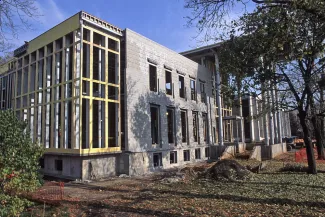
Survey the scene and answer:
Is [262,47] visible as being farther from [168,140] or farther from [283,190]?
[168,140]

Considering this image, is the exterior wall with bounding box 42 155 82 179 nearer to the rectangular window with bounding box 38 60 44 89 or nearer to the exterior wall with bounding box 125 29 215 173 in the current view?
the exterior wall with bounding box 125 29 215 173

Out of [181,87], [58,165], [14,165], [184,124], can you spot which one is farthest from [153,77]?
[14,165]

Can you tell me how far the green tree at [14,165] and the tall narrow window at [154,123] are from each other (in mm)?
12847

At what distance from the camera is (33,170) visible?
7.20m

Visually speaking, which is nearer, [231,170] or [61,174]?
[231,170]

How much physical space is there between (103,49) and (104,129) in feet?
16.3

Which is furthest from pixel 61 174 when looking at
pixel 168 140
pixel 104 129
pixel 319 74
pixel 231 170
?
pixel 319 74

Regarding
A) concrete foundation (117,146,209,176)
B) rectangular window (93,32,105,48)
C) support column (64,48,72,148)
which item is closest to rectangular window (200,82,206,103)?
concrete foundation (117,146,209,176)

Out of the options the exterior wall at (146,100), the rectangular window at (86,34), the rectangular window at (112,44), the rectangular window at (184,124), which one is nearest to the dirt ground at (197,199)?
the exterior wall at (146,100)

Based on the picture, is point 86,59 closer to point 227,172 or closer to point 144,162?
point 144,162

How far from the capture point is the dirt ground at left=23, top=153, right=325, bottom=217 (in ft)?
25.7

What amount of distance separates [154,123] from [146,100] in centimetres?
216

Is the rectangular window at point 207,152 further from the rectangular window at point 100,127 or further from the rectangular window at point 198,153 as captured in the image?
the rectangular window at point 100,127

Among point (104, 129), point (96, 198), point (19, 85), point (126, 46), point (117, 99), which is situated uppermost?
point (126, 46)
